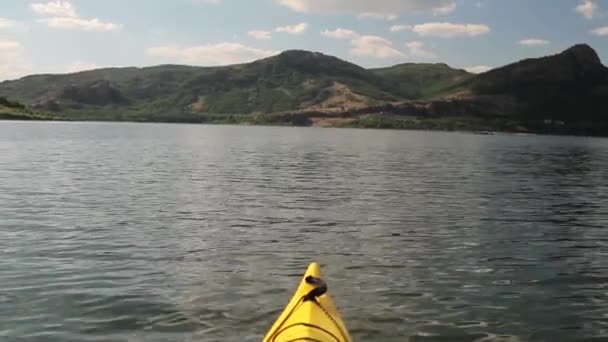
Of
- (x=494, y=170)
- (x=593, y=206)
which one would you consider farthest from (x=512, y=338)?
(x=494, y=170)

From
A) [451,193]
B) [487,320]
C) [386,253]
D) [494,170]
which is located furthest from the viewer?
[494,170]

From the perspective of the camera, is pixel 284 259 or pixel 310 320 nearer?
pixel 310 320

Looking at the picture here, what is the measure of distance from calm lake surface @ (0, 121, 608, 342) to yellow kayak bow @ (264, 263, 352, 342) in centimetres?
454

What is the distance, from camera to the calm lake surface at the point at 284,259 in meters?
16.5

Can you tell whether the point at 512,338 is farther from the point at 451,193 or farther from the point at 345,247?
the point at 451,193

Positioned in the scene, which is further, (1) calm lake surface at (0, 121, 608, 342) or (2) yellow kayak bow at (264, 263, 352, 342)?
(1) calm lake surface at (0, 121, 608, 342)

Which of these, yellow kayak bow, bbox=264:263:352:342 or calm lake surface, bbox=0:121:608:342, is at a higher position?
yellow kayak bow, bbox=264:263:352:342

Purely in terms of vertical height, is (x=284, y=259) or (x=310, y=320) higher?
(x=310, y=320)

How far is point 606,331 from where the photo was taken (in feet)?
54.3

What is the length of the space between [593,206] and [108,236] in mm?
35086

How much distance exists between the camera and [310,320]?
1038 centimetres

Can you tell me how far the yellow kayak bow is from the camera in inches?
394

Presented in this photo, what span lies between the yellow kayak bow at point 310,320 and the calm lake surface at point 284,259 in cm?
454

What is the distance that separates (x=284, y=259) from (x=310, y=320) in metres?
13.4
